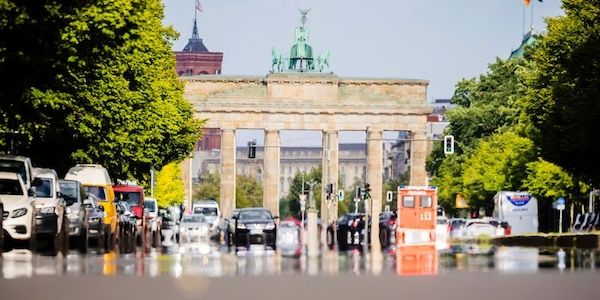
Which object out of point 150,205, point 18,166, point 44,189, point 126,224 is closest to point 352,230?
point 150,205

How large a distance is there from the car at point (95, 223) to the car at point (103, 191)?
12.2 inches

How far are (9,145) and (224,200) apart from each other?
360 feet

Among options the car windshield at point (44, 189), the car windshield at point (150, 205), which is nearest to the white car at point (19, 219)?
the car windshield at point (44, 189)

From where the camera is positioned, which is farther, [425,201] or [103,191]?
[425,201]

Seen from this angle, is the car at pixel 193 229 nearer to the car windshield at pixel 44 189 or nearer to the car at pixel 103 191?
the car at pixel 103 191

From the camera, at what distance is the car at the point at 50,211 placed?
3969 centimetres

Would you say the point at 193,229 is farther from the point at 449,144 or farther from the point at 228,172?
the point at 228,172

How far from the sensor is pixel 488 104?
13162cm

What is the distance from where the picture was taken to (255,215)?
6519 cm

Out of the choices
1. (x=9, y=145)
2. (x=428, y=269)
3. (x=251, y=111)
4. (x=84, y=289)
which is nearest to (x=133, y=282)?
(x=84, y=289)

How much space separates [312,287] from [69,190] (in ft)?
89.2

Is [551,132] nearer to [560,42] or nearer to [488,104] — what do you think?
[560,42]

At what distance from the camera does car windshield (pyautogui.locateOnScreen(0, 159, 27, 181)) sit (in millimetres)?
41094

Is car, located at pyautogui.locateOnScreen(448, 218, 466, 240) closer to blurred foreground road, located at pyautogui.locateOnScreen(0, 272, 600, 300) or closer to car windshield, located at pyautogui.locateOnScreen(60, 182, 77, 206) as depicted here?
car windshield, located at pyautogui.locateOnScreen(60, 182, 77, 206)
